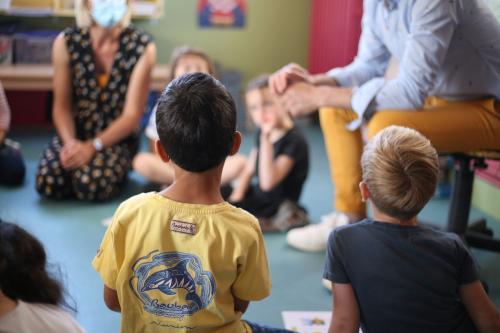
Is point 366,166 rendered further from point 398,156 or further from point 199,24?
point 199,24

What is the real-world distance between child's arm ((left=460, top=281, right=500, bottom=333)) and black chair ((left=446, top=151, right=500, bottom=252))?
0.81 metres

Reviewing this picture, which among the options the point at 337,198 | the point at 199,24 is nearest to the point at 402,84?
the point at 337,198

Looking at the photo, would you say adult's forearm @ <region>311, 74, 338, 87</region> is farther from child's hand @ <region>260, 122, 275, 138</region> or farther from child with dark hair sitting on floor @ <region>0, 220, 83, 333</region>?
child with dark hair sitting on floor @ <region>0, 220, 83, 333</region>

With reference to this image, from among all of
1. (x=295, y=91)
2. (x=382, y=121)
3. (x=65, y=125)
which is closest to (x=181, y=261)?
(x=382, y=121)

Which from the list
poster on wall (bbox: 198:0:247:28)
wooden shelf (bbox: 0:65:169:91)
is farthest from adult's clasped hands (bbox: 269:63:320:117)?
poster on wall (bbox: 198:0:247:28)

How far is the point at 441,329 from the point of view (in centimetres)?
122

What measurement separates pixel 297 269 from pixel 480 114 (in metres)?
0.75

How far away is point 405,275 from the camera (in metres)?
1.20

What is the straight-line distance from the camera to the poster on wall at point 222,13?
14.0ft

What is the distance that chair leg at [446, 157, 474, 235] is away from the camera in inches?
80.8

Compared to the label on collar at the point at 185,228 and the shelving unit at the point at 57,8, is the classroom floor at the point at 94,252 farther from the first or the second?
the shelving unit at the point at 57,8

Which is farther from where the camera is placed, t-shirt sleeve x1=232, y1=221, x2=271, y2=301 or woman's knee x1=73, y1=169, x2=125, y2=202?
woman's knee x1=73, y1=169, x2=125, y2=202

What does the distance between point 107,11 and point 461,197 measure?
65.5 inches

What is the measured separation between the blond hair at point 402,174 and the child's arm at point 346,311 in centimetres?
18
